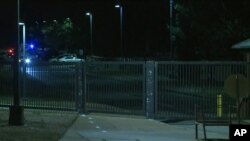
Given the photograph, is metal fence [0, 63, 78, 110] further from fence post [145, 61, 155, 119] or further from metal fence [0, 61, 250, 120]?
fence post [145, 61, 155, 119]

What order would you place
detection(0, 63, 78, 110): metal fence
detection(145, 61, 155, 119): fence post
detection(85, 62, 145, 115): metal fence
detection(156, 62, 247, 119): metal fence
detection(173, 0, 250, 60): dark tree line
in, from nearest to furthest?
detection(156, 62, 247, 119): metal fence
detection(145, 61, 155, 119): fence post
detection(85, 62, 145, 115): metal fence
detection(0, 63, 78, 110): metal fence
detection(173, 0, 250, 60): dark tree line

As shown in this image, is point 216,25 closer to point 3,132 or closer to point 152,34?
point 3,132

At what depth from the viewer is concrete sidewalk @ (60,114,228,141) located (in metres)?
16.1

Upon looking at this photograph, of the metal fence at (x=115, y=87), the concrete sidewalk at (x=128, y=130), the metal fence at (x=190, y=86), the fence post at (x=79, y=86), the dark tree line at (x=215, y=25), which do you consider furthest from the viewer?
the dark tree line at (x=215, y=25)

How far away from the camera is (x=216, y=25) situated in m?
44.1

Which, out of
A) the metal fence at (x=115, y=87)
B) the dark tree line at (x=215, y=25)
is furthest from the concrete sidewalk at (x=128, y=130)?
the dark tree line at (x=215, y=25)

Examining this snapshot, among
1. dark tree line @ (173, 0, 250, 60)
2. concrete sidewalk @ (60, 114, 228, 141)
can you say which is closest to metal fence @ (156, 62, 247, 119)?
concrete sidewalk @ (60, 114, 228, 141)

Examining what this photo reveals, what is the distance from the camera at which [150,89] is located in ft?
72.7

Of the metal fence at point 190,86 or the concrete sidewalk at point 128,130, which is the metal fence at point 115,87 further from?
the concrete sidewalk at point 128,130

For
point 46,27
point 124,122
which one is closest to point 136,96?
point 124,122

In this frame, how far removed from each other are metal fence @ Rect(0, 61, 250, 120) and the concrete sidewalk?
1205mm

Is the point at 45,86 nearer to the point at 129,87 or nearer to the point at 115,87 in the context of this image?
the point at 115,87

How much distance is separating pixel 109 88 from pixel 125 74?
89 cm

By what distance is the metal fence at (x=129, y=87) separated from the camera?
2206cm
